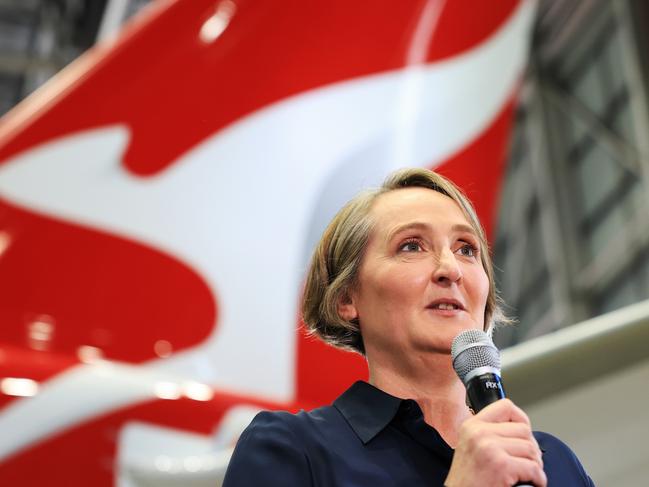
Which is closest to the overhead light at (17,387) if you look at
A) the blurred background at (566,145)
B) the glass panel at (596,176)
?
the blurred background at (566,145)

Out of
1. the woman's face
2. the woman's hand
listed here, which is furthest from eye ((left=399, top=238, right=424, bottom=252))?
the woman's hand

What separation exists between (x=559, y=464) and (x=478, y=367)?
268 mm

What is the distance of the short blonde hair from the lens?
55.9 inches

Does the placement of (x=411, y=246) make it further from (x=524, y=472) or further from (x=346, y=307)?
(x=524, y=472)

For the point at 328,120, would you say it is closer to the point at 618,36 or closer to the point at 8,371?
the point at 8,371

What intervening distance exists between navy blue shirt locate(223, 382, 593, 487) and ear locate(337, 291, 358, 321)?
0.52ft

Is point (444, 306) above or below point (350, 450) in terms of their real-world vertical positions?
above

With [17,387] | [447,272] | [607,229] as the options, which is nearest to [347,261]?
[447,272]

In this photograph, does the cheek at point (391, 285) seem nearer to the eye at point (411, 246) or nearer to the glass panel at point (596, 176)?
the eye at point (411, 246)

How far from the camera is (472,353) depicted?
1.12 m

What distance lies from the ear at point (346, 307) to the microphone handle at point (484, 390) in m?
0.35

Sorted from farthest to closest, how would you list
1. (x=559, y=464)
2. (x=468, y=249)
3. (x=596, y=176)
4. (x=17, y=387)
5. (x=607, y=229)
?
(x=596, y=176), (x=607, y=229), (x=17, y=387), (x=468, y=249), (x=559, y=464)

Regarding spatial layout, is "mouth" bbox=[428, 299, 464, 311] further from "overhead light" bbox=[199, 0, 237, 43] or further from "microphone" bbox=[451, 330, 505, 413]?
"overhead light" bbox=[199, 0, 237, 43]

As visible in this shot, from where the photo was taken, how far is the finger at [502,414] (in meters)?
0.99
